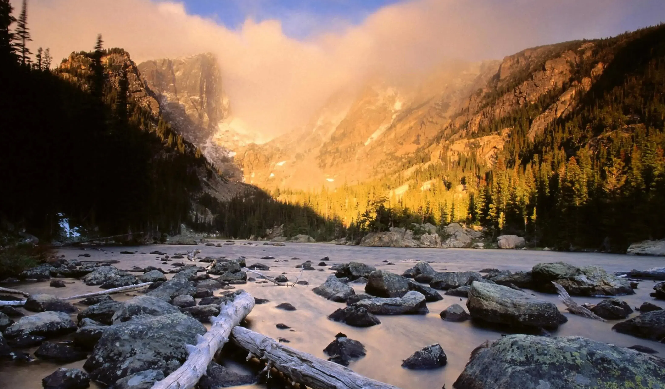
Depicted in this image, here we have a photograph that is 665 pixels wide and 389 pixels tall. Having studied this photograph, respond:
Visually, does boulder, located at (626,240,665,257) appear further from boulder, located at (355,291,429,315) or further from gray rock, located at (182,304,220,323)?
gray rock, located at (182,304,220,323)

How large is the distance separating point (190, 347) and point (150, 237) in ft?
186

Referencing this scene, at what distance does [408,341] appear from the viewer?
24.5ft

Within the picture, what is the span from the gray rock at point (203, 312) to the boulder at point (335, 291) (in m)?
4.30

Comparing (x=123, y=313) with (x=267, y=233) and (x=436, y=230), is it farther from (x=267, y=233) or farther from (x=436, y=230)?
(x=267, y=233)

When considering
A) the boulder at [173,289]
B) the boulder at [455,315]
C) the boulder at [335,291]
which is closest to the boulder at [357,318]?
the boulder at [455,315]

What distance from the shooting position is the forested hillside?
182 feet

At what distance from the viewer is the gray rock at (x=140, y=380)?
4441 millimetres

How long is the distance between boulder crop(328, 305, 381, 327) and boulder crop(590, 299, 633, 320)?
20.1 ft

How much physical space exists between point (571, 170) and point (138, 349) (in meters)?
86.8

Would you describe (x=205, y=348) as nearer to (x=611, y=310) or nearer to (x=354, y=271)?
(x=611, y=310)

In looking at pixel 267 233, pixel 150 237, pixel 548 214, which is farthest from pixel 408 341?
pixel 267 233

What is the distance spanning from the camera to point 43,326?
6.92 m

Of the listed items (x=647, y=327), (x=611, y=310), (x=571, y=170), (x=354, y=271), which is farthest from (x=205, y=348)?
(x=571, y=170)

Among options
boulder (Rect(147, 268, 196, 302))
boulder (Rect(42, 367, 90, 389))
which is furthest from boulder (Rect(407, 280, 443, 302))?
boulder (Rect(42, 367, 90, 389))
